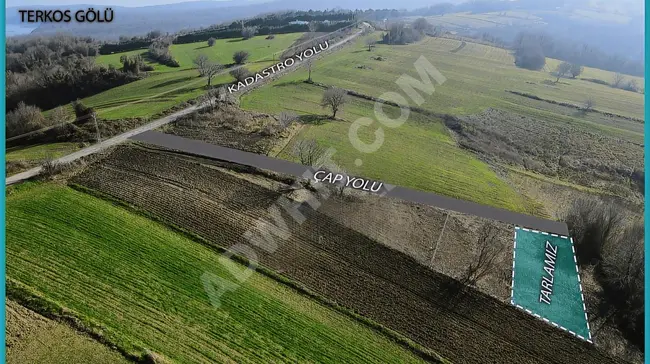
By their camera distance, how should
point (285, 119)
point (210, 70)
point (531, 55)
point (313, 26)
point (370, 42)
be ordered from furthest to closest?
point (313, 26) → point (370, 42) → point (531, 55) → point (210, 70) → point (285, 119)

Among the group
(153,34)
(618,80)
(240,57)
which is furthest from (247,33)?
(618,80)

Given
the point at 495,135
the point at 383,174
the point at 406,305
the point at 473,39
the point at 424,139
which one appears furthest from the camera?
the point at 473,39

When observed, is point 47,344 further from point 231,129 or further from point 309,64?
point 309,64

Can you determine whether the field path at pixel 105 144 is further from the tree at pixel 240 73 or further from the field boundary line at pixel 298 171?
the tree at pixel 240 73

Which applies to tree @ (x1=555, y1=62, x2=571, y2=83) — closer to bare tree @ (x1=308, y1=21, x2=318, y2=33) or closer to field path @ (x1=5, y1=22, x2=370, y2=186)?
bare tree @ (x1=308, y1=21, x2=318, y2=33)

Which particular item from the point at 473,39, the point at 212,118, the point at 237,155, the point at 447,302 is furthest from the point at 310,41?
the point at 447,302

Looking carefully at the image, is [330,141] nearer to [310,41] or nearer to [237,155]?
[237,155]

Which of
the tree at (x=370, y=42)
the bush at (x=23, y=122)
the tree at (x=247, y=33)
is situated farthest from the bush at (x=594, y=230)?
the tree at (x=247, y=33)
